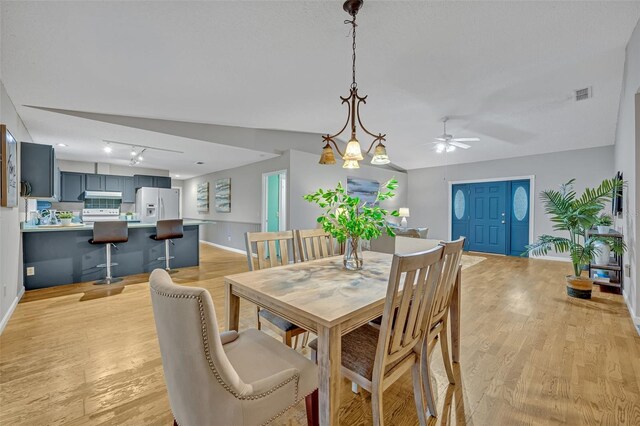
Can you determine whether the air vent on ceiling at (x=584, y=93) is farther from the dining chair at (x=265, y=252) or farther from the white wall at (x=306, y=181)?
the dining chair at (x=265, y=252)

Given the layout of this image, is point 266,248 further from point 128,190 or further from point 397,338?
point 128,190

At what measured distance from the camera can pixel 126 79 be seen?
2.68 metres

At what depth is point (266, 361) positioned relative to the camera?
3.96 ft

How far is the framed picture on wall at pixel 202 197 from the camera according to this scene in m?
8.30

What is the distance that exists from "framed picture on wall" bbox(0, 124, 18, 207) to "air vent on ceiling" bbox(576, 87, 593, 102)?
634cm

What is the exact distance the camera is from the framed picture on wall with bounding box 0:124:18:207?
2.40 m

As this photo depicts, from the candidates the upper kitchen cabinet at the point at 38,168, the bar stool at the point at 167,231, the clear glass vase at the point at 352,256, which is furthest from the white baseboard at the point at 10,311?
the clear glass vase at the point at 352,256

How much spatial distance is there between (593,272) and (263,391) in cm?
530

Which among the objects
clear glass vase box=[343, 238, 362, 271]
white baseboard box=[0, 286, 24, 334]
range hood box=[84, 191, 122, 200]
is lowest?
white baseboard box=[0, 286, 24, 334]

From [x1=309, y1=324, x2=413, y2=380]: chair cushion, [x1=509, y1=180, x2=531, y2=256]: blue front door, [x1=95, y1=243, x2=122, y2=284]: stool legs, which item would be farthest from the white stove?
[x1=509, y1=180, x2=531, y2=256]: blue front door

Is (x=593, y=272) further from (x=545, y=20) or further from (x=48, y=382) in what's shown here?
(x=48, y=382)

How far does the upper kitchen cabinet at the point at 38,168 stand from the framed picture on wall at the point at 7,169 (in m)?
0.46

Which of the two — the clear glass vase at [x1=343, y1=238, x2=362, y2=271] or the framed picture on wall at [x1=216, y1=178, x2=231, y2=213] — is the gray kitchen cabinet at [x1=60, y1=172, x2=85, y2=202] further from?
the clear glass vase at [x1=343, y1=238, x2=362, y2=271]

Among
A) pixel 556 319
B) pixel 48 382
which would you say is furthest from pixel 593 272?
pixel 48 382
